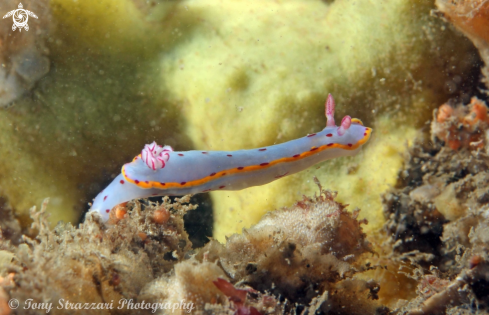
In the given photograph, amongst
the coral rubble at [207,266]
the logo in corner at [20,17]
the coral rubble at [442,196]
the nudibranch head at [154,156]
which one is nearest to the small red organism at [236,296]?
the coral rubble at [207,266]

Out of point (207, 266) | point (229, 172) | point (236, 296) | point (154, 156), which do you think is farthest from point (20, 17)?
point (236, 296)

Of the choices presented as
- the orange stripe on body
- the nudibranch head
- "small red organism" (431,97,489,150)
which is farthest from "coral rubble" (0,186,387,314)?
"small red organism" (431,97,489,150)

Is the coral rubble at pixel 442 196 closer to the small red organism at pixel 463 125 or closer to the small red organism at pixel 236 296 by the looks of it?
the small red organism at pixel 463 125

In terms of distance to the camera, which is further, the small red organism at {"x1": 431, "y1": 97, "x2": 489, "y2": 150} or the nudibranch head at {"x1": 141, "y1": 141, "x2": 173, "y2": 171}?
the small red organism at {"x1": 431, "y1": 97, "x2": 489, "y2": 150}

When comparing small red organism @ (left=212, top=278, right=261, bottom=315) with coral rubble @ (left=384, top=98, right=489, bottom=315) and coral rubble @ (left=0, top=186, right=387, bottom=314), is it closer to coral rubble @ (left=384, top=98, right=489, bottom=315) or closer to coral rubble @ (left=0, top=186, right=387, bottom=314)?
coral rubble @ (left=0, top=186, right=387, bottom=314)

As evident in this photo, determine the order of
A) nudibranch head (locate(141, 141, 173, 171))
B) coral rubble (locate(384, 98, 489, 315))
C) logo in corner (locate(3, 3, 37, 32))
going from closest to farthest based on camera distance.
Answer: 1. nudibranch head (locate(141, 141, 173, 171))
2. coral rubble (locate(384, 98, 489, 315))
3. logo in corner (locate(3, 3, 37, 32))

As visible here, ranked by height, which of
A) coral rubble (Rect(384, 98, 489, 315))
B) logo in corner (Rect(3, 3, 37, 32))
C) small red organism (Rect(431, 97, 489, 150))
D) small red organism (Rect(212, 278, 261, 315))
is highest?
logo in corner (Rect(3, 3, 37, 32))
